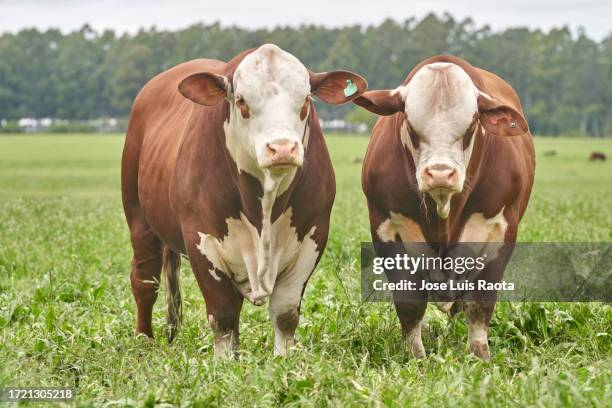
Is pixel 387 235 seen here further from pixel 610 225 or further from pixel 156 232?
pixel 610 225

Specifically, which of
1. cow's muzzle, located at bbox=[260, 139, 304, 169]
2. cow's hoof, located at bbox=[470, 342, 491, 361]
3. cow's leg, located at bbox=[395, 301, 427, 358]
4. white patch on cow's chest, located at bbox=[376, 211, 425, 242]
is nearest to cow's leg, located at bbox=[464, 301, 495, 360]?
cow's hoof, located at bbox=[470, 342, 491, 361]

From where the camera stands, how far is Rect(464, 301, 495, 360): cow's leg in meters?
6.45

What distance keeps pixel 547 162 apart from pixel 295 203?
3345 cm

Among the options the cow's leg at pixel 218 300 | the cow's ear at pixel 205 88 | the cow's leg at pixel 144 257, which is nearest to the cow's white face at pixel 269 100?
the cow's ear at pixel 205 88

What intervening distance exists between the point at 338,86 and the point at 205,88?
773 mm

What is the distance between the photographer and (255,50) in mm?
5965

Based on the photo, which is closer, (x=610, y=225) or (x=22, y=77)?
(x=610, y=225)

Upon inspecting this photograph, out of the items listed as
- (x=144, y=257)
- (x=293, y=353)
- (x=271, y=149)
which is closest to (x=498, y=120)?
(x=271, y=149)

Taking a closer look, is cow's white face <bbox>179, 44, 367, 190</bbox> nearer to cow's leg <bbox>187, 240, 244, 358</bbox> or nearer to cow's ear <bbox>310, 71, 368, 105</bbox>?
cow's ear <bbox>310, 71, 368, 105</bbox>

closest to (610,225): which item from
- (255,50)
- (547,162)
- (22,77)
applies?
(255,50)

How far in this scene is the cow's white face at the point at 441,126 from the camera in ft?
19.2

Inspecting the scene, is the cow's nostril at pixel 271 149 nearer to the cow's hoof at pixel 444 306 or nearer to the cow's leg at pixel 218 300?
the cow's leg at pixel 218 300

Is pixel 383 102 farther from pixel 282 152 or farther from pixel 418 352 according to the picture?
pixel 418 352

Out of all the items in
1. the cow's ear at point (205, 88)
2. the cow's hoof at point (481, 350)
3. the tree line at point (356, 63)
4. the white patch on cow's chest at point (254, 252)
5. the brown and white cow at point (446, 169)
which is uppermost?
the cow's ear at point (205, 88)
